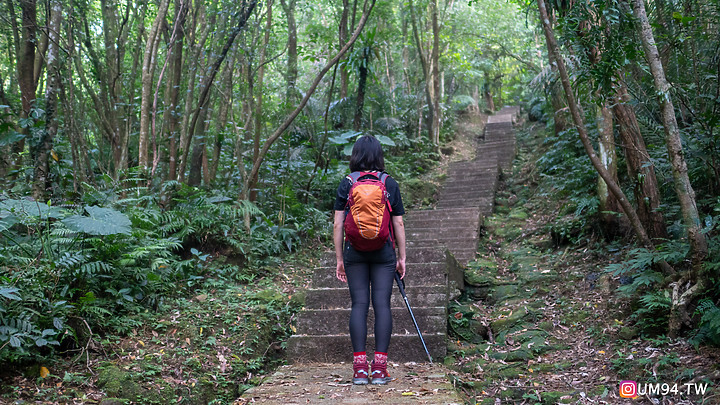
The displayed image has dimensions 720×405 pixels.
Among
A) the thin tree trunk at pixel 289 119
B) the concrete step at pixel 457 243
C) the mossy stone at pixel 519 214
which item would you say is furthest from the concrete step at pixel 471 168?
the thin tree trunk at pixel 289 119

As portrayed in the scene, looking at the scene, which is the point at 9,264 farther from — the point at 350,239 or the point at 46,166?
the point at 350,239

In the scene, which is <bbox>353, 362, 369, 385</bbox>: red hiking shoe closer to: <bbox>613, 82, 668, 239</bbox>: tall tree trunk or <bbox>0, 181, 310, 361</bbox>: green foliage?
<bbox>0, 181, 310, 361</bbox>: green foliage

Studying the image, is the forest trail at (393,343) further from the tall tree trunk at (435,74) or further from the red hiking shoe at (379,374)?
the tall tree trunk at (435,74)

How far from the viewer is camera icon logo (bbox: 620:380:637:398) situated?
3.26m

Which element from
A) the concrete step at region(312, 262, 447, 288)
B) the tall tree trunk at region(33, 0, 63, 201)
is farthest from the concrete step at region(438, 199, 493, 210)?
the tall tree trunk at region(33, 0, 63, 201)

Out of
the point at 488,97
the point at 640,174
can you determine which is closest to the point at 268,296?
the point at 640,174

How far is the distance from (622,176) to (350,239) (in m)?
4.95

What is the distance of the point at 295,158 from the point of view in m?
9.35

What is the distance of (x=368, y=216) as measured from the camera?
126 inches

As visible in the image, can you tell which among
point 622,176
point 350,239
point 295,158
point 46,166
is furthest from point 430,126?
point 350,239

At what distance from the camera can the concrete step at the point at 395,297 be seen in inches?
185

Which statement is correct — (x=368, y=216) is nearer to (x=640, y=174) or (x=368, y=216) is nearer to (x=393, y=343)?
(x=393, y=343)

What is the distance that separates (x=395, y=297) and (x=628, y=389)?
7.01 feet

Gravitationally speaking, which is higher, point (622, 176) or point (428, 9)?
point (428, 9)
